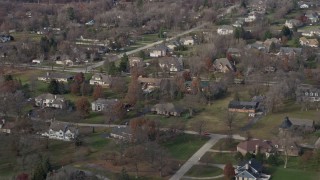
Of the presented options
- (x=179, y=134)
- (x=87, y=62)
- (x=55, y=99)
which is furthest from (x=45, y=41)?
(x=179, y=134)

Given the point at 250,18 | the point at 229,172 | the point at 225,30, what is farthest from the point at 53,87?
the point at 250,18

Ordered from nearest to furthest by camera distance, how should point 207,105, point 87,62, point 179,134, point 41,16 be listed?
point 179,134 → point 207,105 → point 87,62 → point 41,16

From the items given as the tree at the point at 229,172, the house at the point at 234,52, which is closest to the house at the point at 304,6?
the house at the point at 234,52

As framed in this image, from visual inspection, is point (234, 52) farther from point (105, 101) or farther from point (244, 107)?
point (105, 101)

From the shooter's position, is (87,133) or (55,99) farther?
(55,99)

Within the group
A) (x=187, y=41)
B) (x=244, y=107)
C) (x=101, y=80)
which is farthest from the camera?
(x=187, y=41)

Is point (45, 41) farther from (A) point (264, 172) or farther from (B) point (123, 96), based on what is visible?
(A) point (264, 172)

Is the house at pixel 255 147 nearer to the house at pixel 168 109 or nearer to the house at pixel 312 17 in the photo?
the house at pixel 168 109
